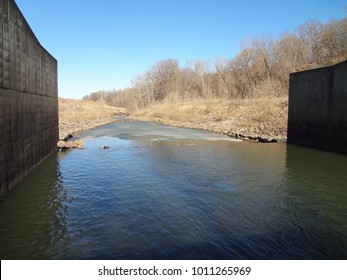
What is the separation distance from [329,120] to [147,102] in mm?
64040

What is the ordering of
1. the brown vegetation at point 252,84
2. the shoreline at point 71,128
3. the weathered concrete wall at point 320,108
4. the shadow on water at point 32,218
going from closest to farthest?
the shadow on water at point 32,218 < the weathered concrete wall at point 320,108 < the shoreline at point 71,128 < the brown vegetation at point 252,84

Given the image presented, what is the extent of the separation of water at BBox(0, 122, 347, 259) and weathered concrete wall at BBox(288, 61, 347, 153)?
3387 millimetres

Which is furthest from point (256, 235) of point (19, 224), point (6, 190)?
point (6, 190)

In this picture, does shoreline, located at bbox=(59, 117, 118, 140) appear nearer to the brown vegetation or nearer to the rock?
the rock

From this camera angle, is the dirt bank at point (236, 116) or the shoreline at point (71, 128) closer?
the shoreline at point (71, 128)

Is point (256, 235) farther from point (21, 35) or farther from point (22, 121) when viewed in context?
point (21, 35)

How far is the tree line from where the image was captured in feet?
151

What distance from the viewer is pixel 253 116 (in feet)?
115

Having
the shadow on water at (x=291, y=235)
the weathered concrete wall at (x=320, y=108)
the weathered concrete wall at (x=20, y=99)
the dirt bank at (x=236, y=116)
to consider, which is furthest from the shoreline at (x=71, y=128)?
the shadow on water at (x=291, y=235)

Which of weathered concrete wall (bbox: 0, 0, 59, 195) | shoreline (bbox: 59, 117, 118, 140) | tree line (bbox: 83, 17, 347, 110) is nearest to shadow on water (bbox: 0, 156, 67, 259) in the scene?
weathered concrete wall (bbox: 0, 0, 59, 195)

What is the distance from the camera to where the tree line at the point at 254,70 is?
4600cm

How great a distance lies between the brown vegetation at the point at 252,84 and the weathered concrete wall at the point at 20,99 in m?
16.3

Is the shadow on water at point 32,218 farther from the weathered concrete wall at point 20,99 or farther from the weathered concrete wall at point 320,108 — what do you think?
the weathered concrete wall at point 320,108

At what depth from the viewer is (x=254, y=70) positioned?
58938 mm
